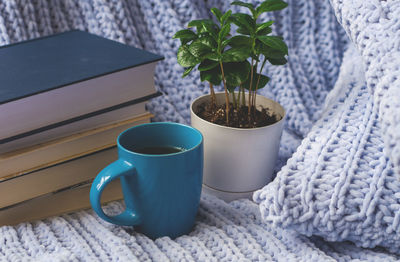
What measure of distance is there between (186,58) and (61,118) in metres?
0.18

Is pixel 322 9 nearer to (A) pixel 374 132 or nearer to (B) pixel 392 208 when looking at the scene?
(A) pixel 374 132

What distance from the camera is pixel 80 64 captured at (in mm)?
632

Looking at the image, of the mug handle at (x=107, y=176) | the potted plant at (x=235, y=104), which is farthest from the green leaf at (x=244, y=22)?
the mug handle at (x=107, y=176)

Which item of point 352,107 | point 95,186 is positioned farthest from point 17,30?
point 352,107

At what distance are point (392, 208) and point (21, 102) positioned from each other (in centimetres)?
45

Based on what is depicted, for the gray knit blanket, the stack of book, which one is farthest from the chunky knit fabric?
the stack of book

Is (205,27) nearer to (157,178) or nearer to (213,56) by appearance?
(213,56)

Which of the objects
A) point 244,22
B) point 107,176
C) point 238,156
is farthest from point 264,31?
point 107,176

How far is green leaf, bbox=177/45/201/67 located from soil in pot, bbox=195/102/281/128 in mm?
102

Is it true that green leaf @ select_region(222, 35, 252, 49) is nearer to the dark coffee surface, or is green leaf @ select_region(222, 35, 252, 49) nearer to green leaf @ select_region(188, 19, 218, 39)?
green leaf @ select_region(188, 19, 218, 39)

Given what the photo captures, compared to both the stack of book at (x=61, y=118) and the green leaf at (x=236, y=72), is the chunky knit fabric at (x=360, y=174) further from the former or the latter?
the stack of book at (x=61, y=118)

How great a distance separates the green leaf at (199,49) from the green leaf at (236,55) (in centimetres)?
3

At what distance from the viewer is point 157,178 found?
0.54 metres

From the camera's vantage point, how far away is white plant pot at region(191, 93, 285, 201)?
2.03 ft
